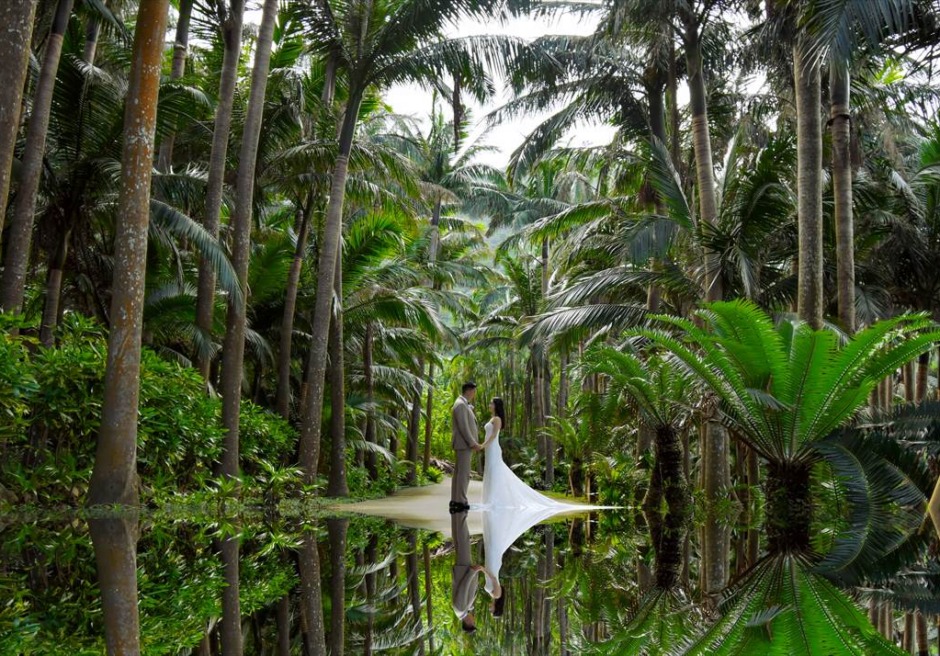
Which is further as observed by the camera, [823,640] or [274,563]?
[274,563]

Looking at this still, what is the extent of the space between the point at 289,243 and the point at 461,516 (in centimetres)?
919

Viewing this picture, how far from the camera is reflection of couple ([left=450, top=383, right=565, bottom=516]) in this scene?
1237 cm

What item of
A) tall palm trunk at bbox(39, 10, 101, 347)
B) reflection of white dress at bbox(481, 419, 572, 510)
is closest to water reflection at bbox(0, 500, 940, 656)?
reflection of white dress at bbox(481, 419, 572, 510)

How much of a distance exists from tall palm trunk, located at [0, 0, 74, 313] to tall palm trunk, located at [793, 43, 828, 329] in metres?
9.51

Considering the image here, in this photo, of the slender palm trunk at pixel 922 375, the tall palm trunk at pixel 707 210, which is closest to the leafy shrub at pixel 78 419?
the tall palm trunk at pixel 707 210

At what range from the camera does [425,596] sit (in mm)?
5855

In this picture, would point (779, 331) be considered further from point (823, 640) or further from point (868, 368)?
point (823, 640)

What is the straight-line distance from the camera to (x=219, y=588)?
5.55 metres

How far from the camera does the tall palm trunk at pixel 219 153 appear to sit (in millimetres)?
13703

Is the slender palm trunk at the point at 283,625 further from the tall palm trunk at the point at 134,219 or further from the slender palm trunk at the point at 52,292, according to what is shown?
the slender palm trunk at the point at 52,292

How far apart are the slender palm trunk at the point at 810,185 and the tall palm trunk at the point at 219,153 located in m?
8.00

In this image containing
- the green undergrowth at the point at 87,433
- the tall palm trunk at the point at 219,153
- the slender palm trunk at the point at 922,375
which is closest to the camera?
the green undergrowth at the point at 87,433

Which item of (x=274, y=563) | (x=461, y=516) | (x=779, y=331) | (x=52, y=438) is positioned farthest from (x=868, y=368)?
(x=52, y=438)

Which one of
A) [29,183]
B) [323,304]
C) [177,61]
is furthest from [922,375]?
[29,183]
